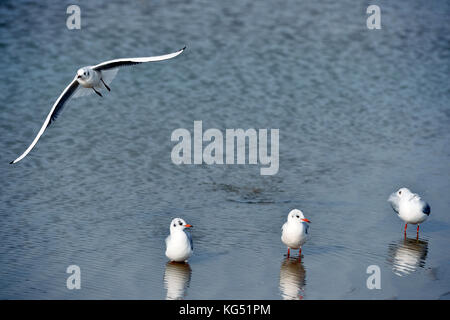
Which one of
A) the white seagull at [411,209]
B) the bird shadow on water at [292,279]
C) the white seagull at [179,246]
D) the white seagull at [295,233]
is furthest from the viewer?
the white seagull at [411,209]

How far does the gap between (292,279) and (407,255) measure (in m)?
2.05

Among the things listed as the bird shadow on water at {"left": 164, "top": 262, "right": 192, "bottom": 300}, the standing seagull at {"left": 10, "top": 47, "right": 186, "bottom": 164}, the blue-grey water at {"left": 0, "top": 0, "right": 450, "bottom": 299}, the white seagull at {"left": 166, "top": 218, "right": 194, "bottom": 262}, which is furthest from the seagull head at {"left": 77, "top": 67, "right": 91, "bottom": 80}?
the bird shadow on water at {"left": 164, "top": 262, "right": 192, "bottom": 300}

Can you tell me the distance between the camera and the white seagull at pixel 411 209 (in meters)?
13.3

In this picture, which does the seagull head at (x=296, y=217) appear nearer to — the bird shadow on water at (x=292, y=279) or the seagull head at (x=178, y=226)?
the bird shadow on water at (x=292, y=279)

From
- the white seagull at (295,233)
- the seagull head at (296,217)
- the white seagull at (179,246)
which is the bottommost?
the white seagull at (179,246)

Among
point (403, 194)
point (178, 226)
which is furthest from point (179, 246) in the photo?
point (403, 194)

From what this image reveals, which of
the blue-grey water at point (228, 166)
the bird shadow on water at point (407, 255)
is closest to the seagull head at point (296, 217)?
the blue-grey water at point (228, 166)

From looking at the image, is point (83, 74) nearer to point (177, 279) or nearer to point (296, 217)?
point (177, 279)

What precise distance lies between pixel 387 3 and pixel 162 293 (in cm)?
1768

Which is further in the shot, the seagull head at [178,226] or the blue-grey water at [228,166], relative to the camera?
the seagull head at [178,226]

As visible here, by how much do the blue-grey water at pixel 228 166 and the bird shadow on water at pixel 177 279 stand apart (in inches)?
1.2

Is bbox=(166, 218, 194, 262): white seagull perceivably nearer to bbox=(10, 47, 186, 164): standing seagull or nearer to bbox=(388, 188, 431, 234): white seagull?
bbox=(10, 47, 186, 164): standing seagull
